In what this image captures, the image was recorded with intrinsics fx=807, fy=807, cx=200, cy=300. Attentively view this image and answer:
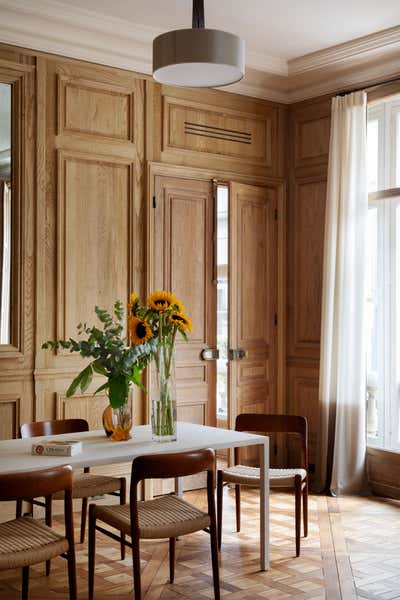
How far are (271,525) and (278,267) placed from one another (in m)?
2.34

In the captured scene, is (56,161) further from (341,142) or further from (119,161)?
(341,142)

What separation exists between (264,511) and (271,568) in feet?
1.07

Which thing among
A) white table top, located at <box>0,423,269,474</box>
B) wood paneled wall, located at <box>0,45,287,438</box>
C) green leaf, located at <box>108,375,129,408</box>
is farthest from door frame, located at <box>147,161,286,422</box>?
green leaf, located at <box>108,375,129,408</box>

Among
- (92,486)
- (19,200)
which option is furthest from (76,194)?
(92,486)

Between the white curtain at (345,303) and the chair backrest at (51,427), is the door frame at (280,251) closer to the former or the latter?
the white curtain at (345,303)

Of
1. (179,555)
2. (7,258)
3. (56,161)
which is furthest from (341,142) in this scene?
(179,555)

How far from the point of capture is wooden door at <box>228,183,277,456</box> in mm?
6367

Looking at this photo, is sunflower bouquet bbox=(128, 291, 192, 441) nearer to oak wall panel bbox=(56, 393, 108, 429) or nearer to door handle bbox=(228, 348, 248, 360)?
oak wall panel bbox=(56, 393, 108, 429)

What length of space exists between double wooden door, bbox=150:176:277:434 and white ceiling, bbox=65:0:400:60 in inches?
44.7

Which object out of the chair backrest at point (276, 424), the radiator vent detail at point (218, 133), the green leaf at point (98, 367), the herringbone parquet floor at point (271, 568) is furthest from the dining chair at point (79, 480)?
the radiator vent detail at point (218, 133)

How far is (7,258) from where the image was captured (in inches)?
205

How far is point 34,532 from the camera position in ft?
11.0

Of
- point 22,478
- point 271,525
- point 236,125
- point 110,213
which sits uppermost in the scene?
point 236,125

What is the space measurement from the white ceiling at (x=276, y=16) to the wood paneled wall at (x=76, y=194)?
1.55 ft
